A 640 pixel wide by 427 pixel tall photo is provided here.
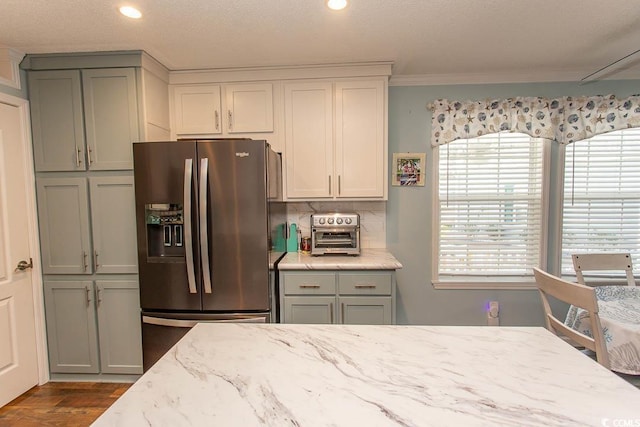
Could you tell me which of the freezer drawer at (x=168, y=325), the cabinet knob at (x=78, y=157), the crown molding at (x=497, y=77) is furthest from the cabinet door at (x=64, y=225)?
the crown molding at (x=497, y=77)

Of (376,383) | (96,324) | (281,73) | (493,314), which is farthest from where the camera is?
(493,314)

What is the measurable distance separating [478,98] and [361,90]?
1.07 m

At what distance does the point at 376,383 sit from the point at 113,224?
224 cm

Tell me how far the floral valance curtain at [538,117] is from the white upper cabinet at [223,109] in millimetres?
1449

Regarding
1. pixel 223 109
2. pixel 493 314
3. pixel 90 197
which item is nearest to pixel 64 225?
pixel 90 197

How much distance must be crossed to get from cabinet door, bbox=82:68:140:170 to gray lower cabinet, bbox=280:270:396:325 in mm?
1452

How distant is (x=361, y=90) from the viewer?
2.48 meters

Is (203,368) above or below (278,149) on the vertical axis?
below

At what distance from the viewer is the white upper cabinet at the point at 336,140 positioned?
2.48 metres

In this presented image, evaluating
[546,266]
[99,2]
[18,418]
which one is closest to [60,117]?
[99,2]

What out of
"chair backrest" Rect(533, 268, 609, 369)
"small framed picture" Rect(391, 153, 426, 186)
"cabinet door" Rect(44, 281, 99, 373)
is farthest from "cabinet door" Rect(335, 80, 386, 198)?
"cabinet door" Rect(44, 281, 99, 373)

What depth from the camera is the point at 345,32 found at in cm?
197

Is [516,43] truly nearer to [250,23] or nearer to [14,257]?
[250,23]

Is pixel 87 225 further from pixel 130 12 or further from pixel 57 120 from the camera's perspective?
pixel 130 12
